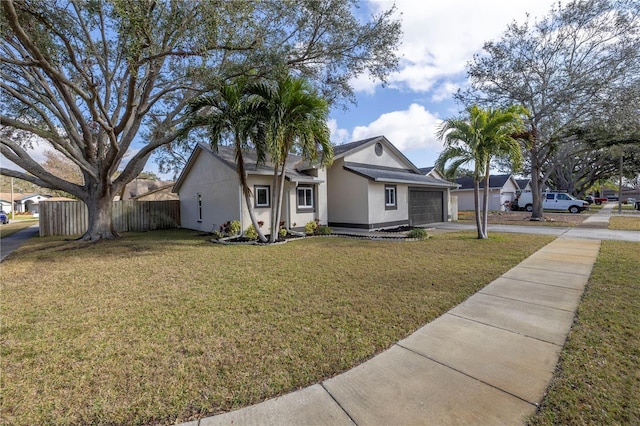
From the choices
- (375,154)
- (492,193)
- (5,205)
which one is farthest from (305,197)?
(5,205)

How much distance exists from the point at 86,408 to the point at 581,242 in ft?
45.1

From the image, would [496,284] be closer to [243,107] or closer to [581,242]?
[581,242]

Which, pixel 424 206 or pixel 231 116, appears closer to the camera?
pixel 231 116

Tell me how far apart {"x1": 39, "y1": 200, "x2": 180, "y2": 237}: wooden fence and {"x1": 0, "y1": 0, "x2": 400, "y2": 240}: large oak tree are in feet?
11.6

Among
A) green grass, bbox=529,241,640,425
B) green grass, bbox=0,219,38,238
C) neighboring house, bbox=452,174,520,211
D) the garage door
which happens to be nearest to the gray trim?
the garage door

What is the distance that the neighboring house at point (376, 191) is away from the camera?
14445 mm

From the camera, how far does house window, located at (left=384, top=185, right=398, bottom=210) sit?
1520 centimetres

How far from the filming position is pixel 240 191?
40.9ft

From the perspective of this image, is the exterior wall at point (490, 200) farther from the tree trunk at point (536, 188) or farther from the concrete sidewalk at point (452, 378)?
the concrete sidewalk at point (452, 378)

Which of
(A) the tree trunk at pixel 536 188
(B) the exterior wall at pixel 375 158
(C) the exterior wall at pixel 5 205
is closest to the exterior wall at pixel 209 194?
(B) the exterior wall at pixel 375 158

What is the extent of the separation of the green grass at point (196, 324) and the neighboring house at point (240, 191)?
5.14 meters

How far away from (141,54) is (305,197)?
8932mm

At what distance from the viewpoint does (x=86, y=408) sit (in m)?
2.41

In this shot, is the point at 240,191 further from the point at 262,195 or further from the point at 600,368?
the point at 600,368
